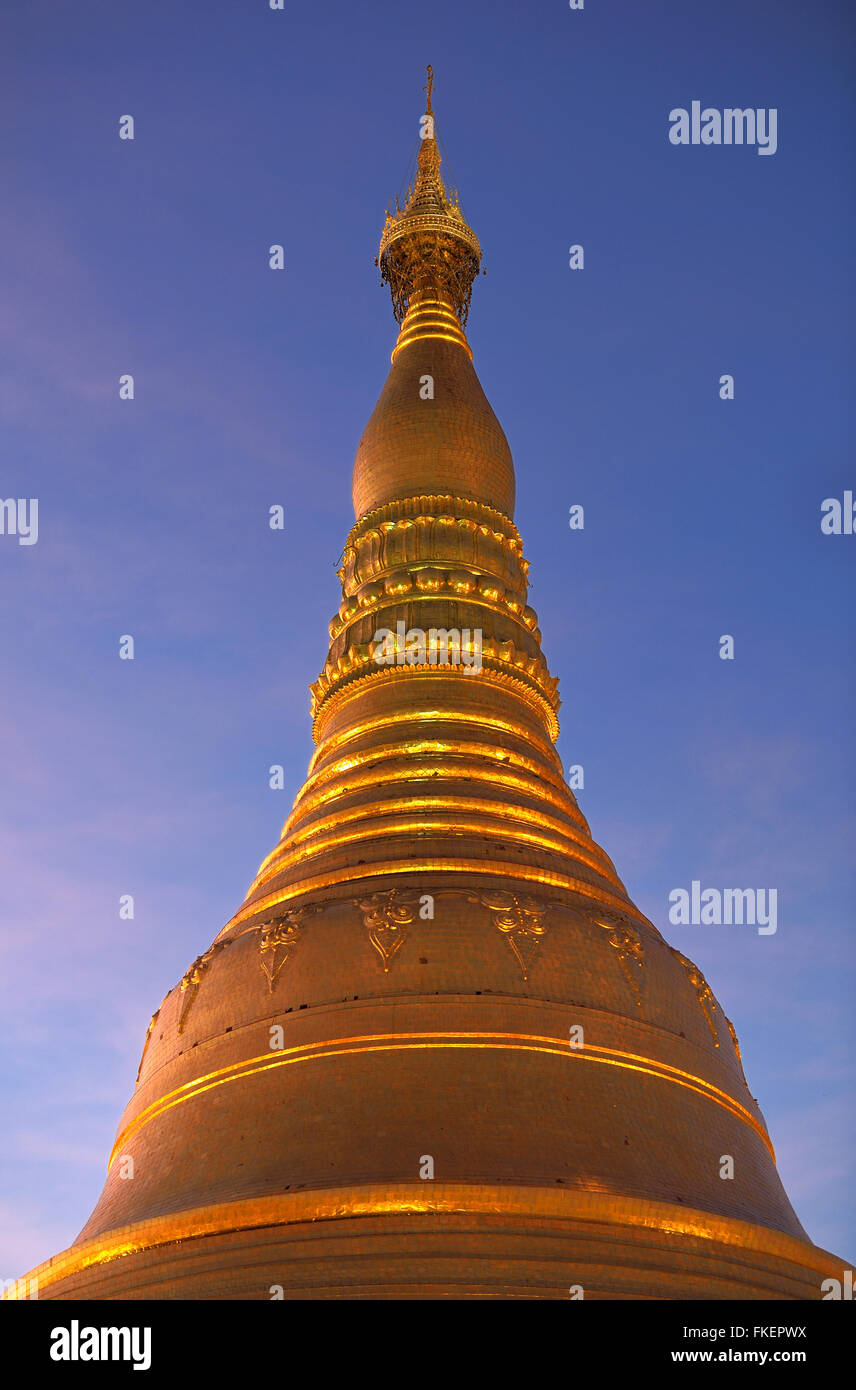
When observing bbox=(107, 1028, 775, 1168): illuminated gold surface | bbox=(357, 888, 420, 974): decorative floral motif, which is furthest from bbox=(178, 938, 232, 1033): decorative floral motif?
bbox=(357, 888, 420, 974): decorative floral motif

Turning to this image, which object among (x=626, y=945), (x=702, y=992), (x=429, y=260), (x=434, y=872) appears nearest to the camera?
(x=626, y=945)

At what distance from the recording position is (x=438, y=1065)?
476 inches

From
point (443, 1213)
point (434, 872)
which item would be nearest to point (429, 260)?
point (434, 872)

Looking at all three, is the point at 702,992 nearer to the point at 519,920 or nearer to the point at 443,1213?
the point at 519,920

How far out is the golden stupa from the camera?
1059 cm

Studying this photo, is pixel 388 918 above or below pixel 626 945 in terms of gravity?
above

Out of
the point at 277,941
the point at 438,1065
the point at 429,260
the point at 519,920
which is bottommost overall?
the point at 438,1065

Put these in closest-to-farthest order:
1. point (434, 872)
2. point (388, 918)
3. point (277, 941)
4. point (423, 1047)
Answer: point (423, 1047)
point (388, 918)
point (277, 941)
point (434, 872)

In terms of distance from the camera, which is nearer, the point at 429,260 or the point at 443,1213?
the point at 443,1213

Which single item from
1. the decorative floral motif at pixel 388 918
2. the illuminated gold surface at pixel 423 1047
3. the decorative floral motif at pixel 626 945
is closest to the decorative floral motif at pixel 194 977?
the illuminated gold surface at pixel 423 1047

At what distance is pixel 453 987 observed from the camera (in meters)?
12.7

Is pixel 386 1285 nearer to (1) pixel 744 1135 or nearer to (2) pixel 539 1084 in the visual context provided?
(2) pixel 539 1084

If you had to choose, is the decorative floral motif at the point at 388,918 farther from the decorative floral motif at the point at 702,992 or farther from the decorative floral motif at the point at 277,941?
the decorative floral motif at the point at 702,992
